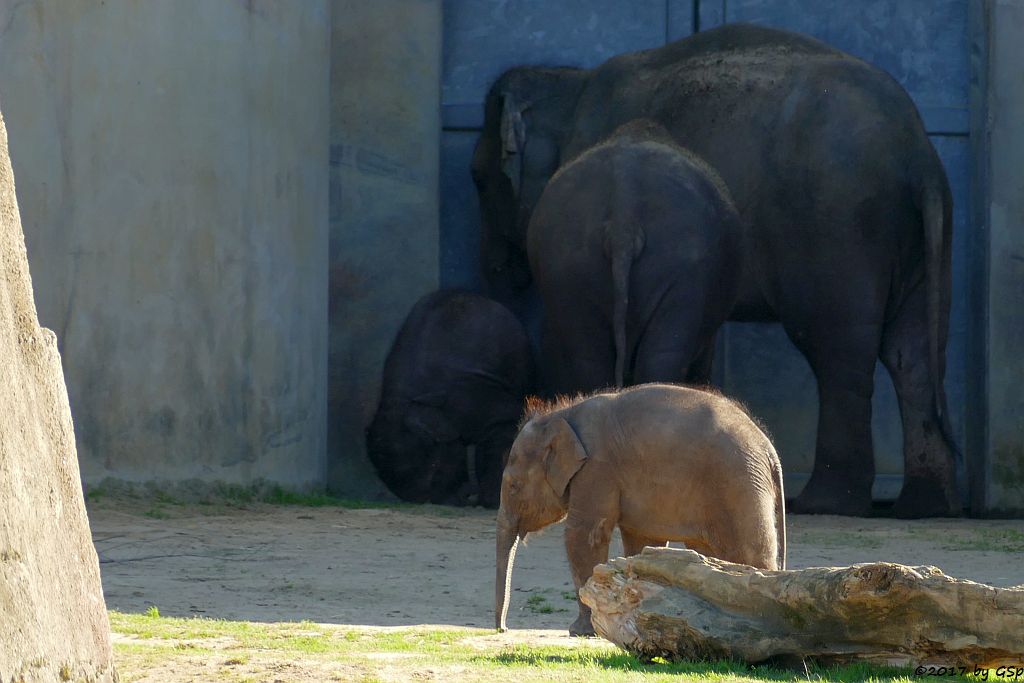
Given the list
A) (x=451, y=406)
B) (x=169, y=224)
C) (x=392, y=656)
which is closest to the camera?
(x=392, y=656)

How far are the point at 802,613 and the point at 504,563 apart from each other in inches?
64.3

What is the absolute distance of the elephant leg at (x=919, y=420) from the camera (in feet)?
32.8

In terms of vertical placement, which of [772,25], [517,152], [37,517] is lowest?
[37,517]

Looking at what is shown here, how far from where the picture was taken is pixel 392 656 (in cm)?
443

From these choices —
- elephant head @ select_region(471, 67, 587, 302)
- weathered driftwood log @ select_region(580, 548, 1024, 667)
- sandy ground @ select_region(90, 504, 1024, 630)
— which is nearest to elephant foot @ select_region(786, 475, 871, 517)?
sandy ground @ select_region(90, 504, 1024, 630)

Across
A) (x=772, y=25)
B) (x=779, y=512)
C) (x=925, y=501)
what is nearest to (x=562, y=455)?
(x=779, y=512)

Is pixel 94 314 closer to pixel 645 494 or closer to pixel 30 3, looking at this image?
pixel 30 3

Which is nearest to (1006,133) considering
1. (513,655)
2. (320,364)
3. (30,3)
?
(320,364)

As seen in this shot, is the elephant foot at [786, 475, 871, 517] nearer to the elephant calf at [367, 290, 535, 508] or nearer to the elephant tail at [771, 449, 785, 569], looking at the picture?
the elephant calf at [367, 290, 535, 508]

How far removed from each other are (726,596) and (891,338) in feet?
21.4

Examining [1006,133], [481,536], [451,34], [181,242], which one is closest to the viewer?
[481,536]

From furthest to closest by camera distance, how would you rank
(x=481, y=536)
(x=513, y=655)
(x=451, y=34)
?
(x=451, y=34)
(x=481, y=536)
(x=513, y=655)

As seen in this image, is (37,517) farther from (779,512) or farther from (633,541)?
(779,512)

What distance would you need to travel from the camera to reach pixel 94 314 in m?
8.38
